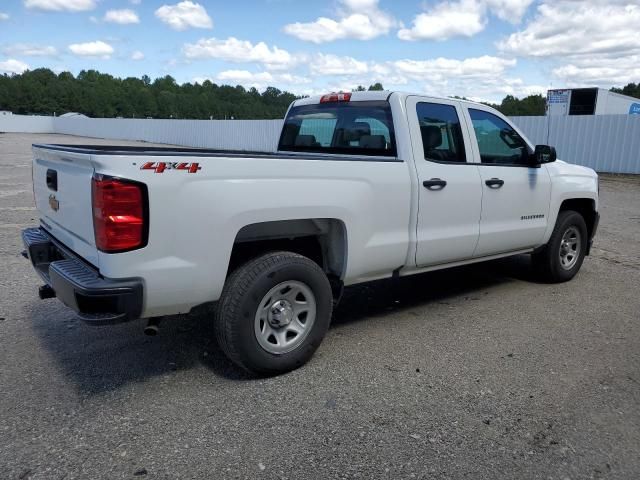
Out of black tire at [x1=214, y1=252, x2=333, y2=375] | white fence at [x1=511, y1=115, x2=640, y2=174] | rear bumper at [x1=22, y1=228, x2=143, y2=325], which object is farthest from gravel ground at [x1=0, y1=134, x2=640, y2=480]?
white fence at [x1=511, y1=115, x2=640, y2=174]

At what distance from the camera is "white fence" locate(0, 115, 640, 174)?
1858 cm

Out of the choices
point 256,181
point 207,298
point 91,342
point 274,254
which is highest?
point 256,181

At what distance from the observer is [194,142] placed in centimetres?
3975

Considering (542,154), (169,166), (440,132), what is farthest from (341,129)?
(169,166)

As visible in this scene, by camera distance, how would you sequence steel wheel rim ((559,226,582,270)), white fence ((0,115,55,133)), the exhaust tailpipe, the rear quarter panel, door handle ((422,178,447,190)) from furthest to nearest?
white fence ((0,115,55,133)), steel wheel rim ((559,226,582,270)), the rear quarter panel, door handle ((422,178,447,190)), the exhaust tailpipe

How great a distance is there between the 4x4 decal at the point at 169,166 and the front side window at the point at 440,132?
2.04 meters

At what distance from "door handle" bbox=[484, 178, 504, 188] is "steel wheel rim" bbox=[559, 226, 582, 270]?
1458mm

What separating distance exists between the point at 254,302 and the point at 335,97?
2.39 meters

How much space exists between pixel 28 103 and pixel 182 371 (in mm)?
128666

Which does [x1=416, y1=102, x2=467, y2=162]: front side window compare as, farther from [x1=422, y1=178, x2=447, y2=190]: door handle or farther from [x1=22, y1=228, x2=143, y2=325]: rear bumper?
[x1=22, y1=228, x2=143, y2=325]: rear bumper

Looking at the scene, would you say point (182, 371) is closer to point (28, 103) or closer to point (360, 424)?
point (360, 424)

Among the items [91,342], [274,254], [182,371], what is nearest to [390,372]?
[274,254]

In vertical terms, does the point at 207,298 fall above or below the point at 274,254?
Answer: below

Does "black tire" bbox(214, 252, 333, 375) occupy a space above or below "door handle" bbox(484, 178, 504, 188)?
below
